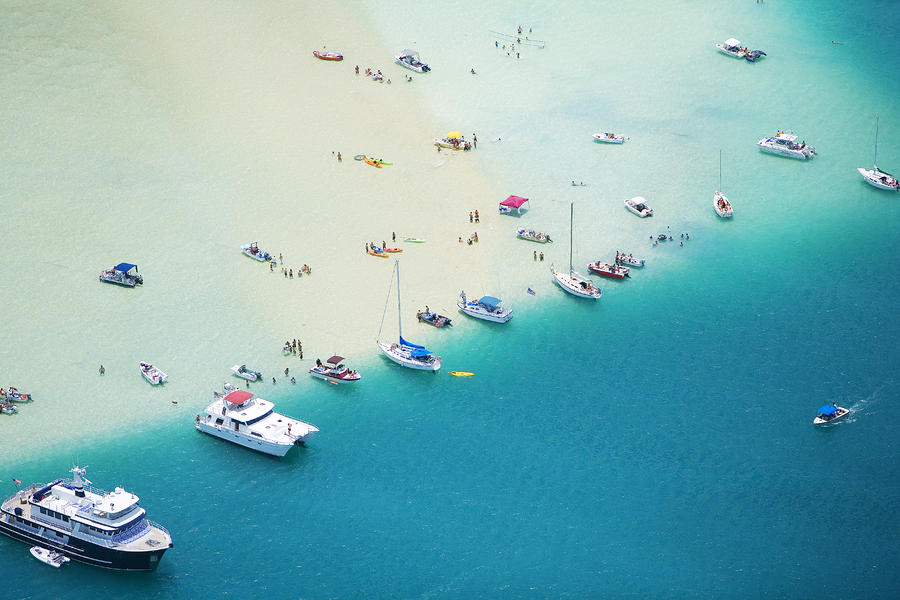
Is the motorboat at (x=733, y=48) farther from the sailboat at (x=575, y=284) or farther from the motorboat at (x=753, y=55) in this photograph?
the sailboat at (x=575, y=284)

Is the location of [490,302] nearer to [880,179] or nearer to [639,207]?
[639,207]

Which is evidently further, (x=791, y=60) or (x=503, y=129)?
(x=791, y=60)

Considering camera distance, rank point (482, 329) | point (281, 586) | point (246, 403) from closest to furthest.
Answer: point (281, 586) → point (246, 403) → point (482, 329)

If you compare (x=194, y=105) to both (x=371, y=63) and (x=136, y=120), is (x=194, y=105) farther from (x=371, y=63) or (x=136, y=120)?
(x=371, y=63)

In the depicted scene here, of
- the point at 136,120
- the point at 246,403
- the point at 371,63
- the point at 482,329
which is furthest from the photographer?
the point at 371,63

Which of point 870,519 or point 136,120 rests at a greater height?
point 136,120

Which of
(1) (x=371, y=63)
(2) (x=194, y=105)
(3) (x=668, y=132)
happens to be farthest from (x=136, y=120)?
(3) (x=668, y=132)
